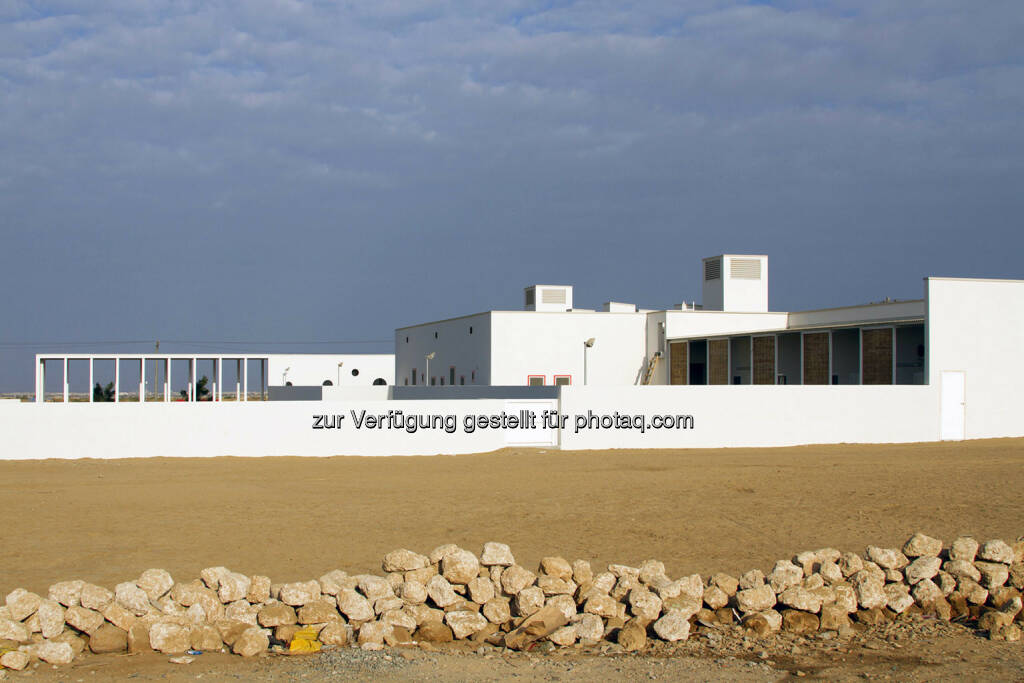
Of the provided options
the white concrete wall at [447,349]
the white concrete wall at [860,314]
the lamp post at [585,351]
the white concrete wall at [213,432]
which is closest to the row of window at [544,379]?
the lamp post at [585,351]

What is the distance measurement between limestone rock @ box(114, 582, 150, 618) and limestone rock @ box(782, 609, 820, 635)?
563 cm

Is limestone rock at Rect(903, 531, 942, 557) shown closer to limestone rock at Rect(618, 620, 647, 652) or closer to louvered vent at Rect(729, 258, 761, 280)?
limestone rock at Rect(618, 620, 647, 652)

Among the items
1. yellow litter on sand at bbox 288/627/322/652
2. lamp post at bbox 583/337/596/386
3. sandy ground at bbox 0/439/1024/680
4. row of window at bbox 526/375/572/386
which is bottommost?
yellow litter on sand at bbox 288/627/322/652

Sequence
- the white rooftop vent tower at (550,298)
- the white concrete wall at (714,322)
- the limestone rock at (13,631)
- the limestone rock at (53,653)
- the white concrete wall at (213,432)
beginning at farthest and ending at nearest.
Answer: the white rooftop vent tower at (550,298)
the white concrete wall at (714,322)
the white concrete wall at (213,432)
the limestone rock at (13,631)
the limestone rock at (53,653)

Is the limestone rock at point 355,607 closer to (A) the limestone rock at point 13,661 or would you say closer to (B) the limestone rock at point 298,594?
(B) the limestone rock at point 298,594

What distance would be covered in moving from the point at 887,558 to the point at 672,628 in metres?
2.45

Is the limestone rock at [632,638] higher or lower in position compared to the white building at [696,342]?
lower

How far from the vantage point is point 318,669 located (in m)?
7.88

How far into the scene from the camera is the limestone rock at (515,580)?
920cm

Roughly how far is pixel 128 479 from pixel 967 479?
1482cm

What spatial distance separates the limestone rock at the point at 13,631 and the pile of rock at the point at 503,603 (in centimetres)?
1

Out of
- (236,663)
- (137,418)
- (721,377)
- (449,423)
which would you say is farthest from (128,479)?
(721,377)

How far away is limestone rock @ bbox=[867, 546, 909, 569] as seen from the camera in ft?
31.6

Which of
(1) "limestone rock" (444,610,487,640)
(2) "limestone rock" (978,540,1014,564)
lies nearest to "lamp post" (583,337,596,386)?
(2) "limestone rock" (978,540,1014,564)
